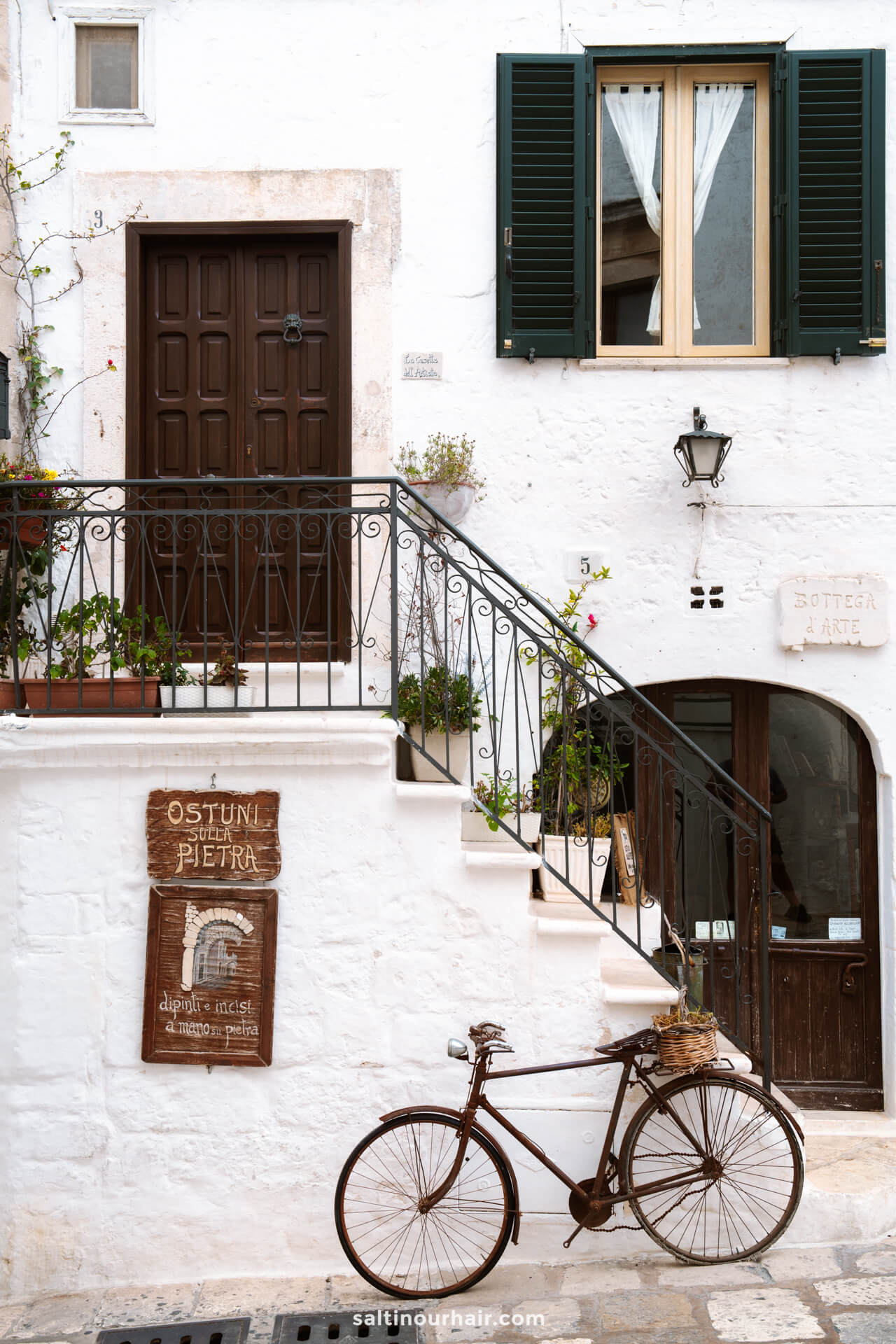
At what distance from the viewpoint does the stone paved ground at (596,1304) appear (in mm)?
4168

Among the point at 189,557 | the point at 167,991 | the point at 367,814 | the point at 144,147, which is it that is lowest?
the point at 167,991

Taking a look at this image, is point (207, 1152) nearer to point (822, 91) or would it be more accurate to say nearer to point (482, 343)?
point (482, 343)

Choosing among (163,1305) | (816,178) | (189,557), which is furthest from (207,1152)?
(816,178)

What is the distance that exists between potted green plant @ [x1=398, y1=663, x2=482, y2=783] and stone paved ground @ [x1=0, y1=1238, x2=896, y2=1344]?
6.98ft

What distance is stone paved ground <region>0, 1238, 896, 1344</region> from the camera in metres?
4.17

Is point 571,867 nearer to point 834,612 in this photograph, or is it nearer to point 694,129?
point 834,612

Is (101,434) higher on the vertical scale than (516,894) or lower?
higher

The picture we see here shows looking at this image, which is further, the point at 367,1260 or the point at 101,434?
the point at 101,434

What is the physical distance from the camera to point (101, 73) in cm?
609

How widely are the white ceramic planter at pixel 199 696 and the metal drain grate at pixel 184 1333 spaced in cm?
244

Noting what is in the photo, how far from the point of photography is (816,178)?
19.6 ft

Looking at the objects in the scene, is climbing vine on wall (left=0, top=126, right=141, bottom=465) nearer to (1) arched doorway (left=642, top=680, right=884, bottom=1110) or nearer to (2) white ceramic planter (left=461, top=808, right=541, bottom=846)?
(2) white ceramic planter (left=461, top=808, right=541, bottom=846)

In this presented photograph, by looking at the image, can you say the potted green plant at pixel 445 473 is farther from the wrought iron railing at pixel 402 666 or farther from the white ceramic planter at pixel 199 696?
the white ceramic planter at pixel 199 696

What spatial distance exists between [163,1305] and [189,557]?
3627 millimetres
